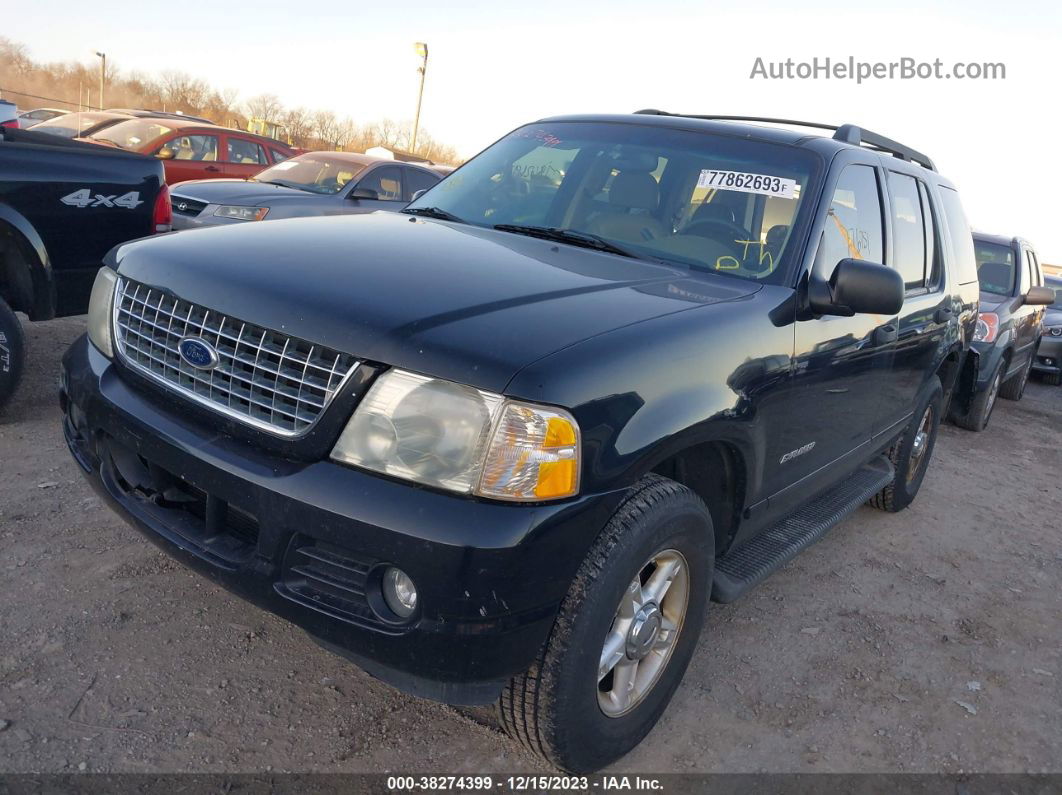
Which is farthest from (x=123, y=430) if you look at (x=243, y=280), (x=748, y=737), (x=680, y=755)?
(x=748, y=737)

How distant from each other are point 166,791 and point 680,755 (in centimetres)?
145

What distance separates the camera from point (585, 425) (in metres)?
2.06

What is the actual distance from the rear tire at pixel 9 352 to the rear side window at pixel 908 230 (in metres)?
4.17

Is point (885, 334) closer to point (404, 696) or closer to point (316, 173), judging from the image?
point (404, 696)

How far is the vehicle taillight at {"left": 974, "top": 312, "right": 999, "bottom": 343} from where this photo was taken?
7.48 meters

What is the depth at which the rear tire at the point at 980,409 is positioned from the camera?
7633 mm

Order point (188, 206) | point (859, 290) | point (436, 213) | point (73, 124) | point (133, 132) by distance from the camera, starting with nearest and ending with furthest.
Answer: point (859, 290)
point (436, 213)
point (188, 206)
point (133, 132)
point (73, 124)

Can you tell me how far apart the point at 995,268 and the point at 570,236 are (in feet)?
24.2

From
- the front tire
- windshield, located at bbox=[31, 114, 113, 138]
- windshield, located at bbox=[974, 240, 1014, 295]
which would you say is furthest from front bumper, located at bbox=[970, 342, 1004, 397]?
windshield, located at bbox=[31, 114, 113, 138]

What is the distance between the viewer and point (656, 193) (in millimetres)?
3314

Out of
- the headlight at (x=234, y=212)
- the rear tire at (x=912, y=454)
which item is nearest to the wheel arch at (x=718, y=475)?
the rear tire at (x=912, y=454)

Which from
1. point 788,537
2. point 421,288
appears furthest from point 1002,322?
point 421,288

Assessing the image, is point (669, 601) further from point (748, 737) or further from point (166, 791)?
point (166, 791)

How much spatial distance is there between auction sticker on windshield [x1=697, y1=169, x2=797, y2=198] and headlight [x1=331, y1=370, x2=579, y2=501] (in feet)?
5.23
